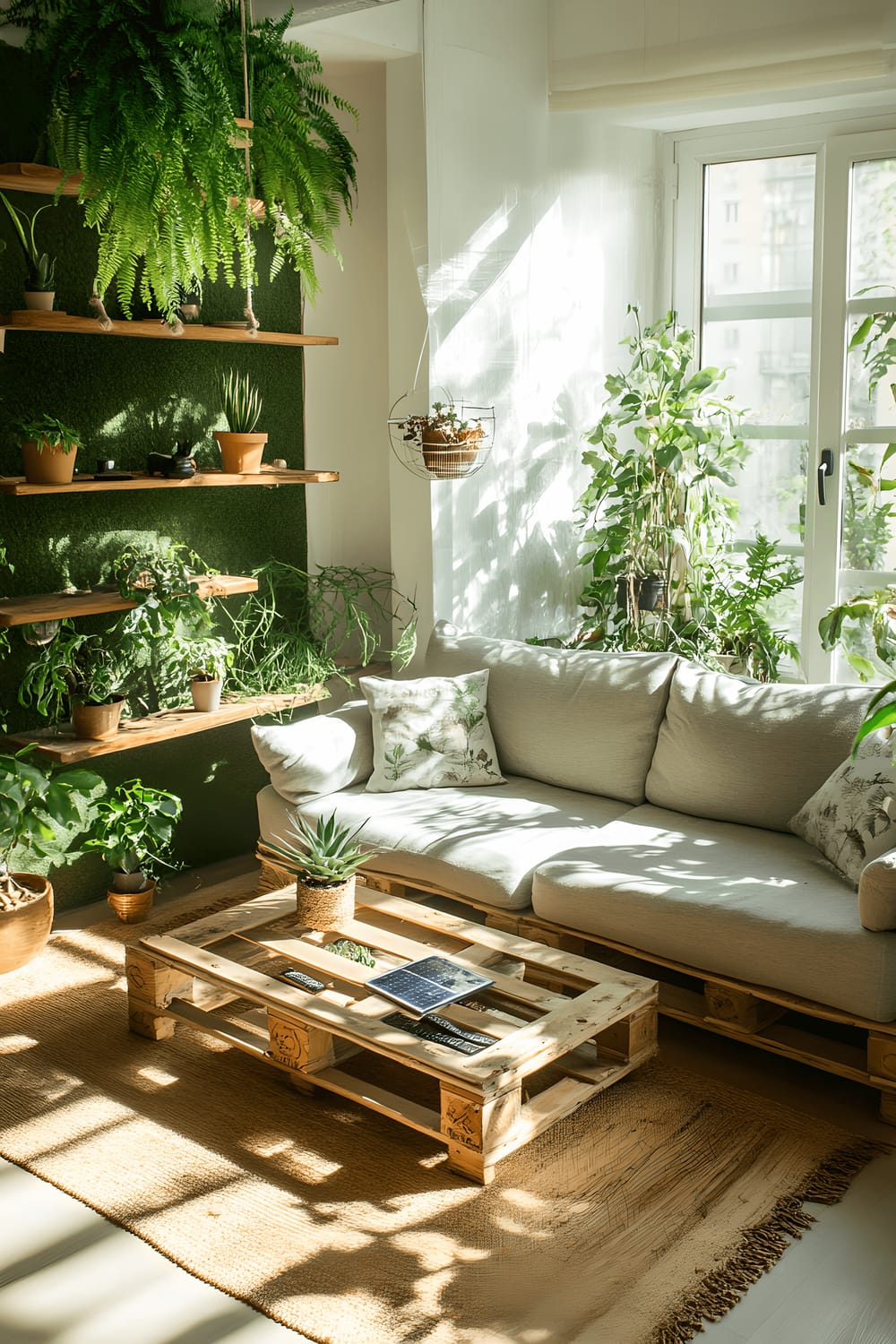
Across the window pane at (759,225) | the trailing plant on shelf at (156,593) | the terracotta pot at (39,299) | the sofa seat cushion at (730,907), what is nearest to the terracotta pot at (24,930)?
the trailing plant on shelf at (156,593)

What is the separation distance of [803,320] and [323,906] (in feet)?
9.86

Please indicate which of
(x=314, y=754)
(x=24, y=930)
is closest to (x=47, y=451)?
(x=314, y=754)

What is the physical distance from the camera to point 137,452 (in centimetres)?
400

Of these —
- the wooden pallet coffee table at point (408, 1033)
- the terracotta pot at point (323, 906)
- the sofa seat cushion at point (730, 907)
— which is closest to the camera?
the wooden pallet coffee table at point (408, 1033)

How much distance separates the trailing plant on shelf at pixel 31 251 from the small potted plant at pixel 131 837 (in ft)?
4.83

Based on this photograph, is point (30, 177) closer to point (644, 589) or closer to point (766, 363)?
point (644, 589)

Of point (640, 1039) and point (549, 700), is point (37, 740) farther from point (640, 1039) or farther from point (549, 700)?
point (640, 1039)

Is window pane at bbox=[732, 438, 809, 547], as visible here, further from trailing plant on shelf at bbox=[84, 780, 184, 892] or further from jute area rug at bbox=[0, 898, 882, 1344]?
jute area rug at bbox=[0, 898, 882, 1344]

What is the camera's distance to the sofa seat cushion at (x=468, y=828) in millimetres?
3326

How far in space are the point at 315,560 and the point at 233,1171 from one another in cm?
273

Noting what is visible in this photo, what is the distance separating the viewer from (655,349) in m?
4.72

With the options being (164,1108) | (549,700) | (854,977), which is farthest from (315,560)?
(854,977)

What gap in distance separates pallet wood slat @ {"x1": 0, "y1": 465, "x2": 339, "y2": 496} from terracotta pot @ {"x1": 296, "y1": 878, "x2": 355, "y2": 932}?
52.8 inches

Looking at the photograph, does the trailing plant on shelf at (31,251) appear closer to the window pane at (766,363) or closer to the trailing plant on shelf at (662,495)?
the trailing plant on shelf at (662,495)
